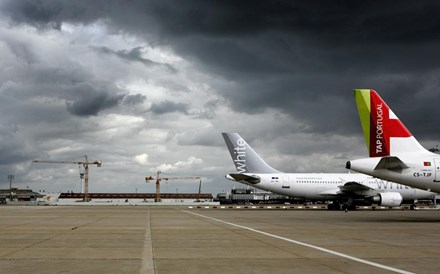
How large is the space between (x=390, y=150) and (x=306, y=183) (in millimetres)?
25788

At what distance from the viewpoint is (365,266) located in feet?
33.8

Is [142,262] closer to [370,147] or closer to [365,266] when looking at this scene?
[365,266]

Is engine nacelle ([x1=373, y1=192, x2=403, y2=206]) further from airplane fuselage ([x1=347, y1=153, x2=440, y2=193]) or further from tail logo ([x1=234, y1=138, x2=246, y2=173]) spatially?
tail logo ([x1=234, y1=138, x2=246, y2=173])

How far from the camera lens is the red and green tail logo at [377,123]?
2911 centimetres

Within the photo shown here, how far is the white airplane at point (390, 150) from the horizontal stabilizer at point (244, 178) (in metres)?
23.2

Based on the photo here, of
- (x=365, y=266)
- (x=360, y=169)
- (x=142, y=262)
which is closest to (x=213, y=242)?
(x=142, y=262)

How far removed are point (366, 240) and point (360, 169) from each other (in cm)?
1207

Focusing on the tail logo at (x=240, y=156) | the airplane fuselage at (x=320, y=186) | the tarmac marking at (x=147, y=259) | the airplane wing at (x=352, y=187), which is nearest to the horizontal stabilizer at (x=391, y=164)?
the tarmac marking at (x=147, y=259)

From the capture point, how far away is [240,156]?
5450cm

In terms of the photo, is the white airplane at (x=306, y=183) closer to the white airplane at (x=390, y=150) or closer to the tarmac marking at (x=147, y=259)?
the white airplane at (x=390, y=150)

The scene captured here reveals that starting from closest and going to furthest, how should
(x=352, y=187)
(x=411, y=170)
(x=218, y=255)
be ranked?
(x=218, y=255) < (x=411, y=170) < (x=352, y=187)

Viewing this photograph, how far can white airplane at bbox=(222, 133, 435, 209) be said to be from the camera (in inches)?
2083

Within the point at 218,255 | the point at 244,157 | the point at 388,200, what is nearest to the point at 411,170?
the point at 388,200

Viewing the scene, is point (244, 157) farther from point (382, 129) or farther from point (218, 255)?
point (218, 255)
